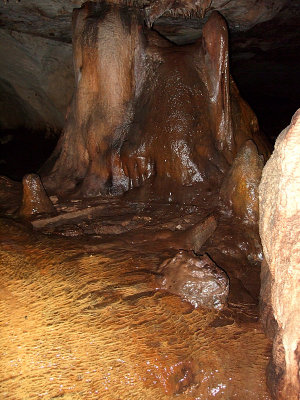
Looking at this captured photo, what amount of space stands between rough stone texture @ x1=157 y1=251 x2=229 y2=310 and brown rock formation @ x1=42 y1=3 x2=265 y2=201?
1.86m

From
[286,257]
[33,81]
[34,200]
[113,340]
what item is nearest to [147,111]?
[34,200]

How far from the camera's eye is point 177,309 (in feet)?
9.49

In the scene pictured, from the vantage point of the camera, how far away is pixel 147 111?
5.54 metres

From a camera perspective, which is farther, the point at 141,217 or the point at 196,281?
the point at 141,217

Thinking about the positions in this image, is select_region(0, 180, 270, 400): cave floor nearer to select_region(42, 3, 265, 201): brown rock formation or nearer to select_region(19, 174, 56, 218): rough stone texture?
select_region(19, 174, 56, 218): rough stone texture

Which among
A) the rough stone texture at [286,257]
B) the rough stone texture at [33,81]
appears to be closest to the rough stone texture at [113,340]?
the rough stone texture at [286,257]

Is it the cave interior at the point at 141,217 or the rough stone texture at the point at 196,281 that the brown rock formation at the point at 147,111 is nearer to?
the cave interior at the point at 141,217

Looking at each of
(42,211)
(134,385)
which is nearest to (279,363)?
(134,385)

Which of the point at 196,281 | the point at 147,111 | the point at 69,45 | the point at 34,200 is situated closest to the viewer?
the point at 196,281

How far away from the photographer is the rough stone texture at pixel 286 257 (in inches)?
79.8

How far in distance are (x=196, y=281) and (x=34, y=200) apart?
2525 millimetres

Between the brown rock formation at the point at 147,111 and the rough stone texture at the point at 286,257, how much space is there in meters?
2.77

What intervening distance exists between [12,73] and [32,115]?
1.40 metres

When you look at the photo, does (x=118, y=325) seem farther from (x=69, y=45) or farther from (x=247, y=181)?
(x=69, y=45)
